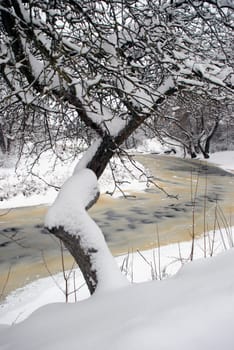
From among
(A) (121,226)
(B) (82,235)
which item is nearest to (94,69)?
(B) (82,235)

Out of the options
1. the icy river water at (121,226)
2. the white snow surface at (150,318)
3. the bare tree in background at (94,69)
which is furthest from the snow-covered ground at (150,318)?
the icy river water at (121,226)

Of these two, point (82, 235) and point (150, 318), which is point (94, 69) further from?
point (150, 318)

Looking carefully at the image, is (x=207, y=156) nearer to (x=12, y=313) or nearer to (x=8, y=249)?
(x=8, y=249)

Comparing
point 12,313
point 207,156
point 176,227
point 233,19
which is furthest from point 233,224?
point 207,156

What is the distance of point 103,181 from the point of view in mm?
13172

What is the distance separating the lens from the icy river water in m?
5.71

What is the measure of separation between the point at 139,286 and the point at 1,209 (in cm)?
914

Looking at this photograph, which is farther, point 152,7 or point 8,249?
point 8,249

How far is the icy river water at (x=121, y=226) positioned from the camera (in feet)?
18.7

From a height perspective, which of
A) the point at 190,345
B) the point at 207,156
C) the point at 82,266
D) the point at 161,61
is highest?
the point at 161,61

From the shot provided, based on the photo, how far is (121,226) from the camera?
8.02m

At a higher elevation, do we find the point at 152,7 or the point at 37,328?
the point at 152,7

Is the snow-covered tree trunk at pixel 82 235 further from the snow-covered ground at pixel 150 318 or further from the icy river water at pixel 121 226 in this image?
the icy river water at pixel 121 226

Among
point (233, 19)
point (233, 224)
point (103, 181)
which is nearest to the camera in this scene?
point (233, 19)
